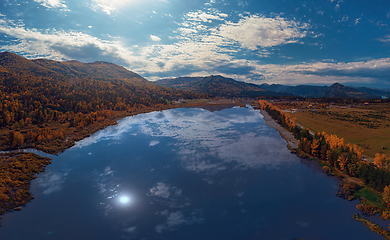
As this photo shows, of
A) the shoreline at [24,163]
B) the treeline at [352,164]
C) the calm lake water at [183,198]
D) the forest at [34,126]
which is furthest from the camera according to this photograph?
the forest at [34,126]

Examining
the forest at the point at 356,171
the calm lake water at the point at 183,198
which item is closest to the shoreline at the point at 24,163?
the calm lake water at the point at 183,198

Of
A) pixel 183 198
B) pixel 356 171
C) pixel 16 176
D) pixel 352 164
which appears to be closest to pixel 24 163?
pixel 16 176

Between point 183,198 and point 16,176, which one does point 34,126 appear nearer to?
point 16,176

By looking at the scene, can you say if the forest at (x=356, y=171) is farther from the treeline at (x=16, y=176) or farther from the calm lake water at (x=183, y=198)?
the treeline at (x=16, y=176)

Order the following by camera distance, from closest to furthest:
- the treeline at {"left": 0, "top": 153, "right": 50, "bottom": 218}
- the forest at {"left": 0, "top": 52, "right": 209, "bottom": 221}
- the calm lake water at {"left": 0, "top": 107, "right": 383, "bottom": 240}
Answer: the calm lake water at {"left": 0, "top": 107, "right": 383, "bottom": 240}, the treeline at {"left": 0, "top": 153, "right": 50, "bottom": 218}, the forest at {"left": 0, "top": 52, "right": 209, "bottom": 221}

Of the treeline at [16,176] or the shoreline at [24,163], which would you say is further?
the treeline at [16,176]

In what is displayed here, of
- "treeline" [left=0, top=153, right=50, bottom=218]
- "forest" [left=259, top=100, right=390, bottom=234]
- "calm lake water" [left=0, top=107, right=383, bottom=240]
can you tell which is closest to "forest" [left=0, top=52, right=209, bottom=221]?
"treeline" [left=0, top=153, right=50, bottom=218]

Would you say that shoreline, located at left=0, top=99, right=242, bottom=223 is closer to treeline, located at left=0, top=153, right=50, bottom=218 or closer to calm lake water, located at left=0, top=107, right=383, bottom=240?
treeline, located at left=0, top=153, right=50, bottom=218

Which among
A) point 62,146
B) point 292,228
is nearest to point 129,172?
point 62,146
